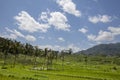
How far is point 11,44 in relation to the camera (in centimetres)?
18725
